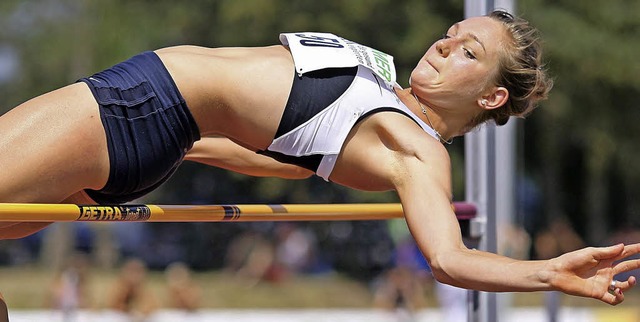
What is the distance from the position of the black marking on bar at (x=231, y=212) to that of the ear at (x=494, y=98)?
2.56ft

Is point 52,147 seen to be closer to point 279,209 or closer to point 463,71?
point 279,209

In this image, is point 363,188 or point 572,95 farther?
point 572,95

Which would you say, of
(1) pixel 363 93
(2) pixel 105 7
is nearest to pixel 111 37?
(2) pixel 105 7

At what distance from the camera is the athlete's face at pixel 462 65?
309cm

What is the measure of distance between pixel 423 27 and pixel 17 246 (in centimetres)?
723

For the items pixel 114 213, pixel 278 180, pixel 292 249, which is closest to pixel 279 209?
pixel 114 213

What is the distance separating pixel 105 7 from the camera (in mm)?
15398

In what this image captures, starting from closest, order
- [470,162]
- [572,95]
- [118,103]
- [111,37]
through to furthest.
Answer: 1. [118,103]
2. [470,162]
3. [111,37]
4. [572,95]

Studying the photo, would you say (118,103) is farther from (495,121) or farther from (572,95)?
(572,95)

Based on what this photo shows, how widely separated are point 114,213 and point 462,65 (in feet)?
3.45

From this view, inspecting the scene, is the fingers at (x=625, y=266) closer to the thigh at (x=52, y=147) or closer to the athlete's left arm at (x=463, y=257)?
the athlete's left arm at (x=463, y=257)

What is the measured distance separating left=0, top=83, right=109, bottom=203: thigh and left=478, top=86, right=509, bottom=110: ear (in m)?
1.09

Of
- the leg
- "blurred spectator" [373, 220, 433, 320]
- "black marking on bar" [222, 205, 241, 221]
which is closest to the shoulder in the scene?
"black marking on bar" [222, 205, 241, 221]

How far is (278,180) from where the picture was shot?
16.7 metres
